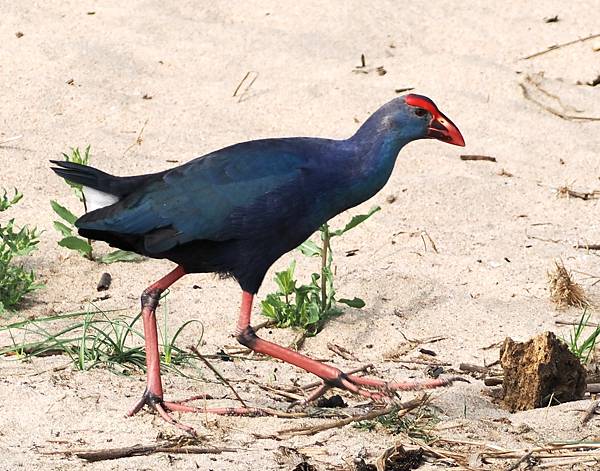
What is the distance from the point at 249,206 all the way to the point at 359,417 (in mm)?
980

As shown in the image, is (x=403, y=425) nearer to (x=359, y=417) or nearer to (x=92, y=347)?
(x=359, y=417)

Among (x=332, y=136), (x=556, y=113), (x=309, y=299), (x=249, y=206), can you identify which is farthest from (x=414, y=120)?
(x=556, y=113)

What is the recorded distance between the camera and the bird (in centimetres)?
488

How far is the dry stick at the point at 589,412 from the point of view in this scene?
15.2 ft

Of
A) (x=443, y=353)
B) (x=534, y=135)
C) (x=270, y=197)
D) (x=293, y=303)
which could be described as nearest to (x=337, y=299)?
(x=293, y=303)

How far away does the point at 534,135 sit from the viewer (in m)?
8.27

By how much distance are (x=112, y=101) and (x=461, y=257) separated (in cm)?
291

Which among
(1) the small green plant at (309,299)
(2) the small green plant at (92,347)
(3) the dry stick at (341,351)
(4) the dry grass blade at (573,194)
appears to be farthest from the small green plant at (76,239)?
(4) the dry grass blade at (573,194)

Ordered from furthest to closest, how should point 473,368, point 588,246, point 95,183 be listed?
Answer: point 588,246 < point 473,368 < point 95,183

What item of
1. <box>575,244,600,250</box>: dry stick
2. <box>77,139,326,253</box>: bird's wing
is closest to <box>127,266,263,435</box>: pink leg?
<box>77,139,326,253</box>: bird's wing

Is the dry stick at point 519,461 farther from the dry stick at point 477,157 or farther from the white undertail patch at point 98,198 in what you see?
the dry stick at point 477,157

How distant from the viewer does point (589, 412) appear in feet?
15.3

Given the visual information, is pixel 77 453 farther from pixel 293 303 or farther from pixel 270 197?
pixel 293 303

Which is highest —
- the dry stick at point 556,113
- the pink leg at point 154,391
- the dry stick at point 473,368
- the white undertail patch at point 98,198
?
the dry stick at point 556,113
